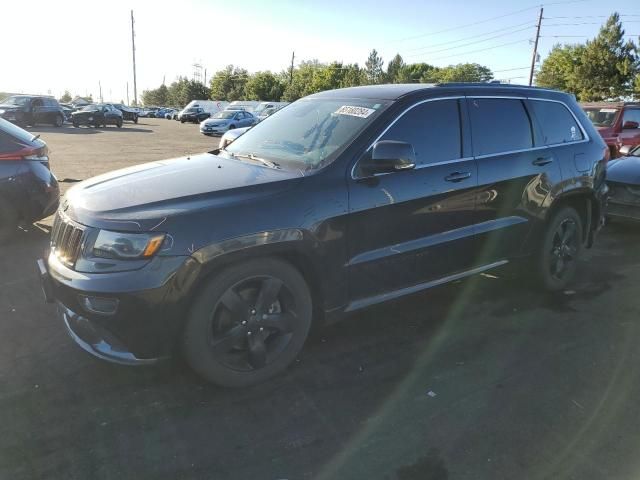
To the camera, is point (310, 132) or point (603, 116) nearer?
point (310, 132)

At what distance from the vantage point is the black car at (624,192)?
22.7 ft

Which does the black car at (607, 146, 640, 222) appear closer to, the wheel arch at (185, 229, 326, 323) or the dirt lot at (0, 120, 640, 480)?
the dirt lot at (0, 120, 640, 480)

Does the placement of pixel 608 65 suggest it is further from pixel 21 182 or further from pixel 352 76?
pixel 21 182

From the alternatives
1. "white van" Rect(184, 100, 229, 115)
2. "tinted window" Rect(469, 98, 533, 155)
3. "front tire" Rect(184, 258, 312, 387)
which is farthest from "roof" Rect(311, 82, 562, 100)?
"white van" Rect(184, 100, 229, 115)

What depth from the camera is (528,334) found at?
397 cm

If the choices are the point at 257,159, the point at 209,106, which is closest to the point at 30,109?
the point at 209,106

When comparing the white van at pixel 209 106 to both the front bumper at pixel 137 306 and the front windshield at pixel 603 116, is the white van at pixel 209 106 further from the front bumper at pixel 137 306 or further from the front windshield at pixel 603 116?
the front bumper at pixel 137 306

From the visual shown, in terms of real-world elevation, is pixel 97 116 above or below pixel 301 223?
below

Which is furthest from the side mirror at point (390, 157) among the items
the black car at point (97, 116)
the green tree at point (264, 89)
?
the green tree at point (264, 89)

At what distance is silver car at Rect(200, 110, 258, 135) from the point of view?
28277 millimetres

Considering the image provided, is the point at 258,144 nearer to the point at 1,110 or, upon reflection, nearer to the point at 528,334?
the point at 528,334

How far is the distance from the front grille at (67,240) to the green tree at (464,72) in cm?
9843

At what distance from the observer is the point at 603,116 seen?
1227cm

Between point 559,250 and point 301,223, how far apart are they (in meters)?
2.93
